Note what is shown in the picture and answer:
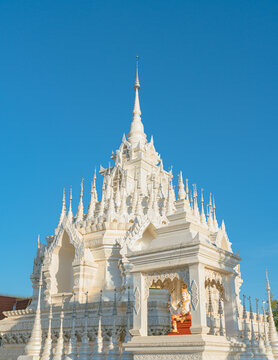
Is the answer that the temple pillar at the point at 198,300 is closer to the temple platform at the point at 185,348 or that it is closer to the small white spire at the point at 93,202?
the temple platform at the point at 185,348

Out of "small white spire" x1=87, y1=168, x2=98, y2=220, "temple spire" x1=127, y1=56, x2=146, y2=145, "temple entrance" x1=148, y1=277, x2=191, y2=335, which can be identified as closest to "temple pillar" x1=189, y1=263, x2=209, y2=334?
"temple entrance" x1=148, y1=277, x2=191, y2=335

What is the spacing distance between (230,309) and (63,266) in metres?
15.1

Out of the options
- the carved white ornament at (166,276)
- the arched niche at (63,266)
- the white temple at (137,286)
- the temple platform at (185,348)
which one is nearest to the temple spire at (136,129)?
the white temple at (137,286)

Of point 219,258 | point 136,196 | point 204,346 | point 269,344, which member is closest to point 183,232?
point 219,258

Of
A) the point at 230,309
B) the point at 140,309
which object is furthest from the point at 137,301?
the point at 230,309

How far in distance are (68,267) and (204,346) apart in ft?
54.6

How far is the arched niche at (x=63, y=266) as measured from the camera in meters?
22.6

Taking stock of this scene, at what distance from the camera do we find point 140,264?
977cm

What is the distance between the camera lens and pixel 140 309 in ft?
31.4

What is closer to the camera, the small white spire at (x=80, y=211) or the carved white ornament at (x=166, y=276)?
the carved white ornament at (x=166, y=276)

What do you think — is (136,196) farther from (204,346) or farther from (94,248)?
(204,346)

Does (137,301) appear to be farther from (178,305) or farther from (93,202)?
(93,202)

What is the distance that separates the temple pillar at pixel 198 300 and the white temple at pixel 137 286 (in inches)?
0.8

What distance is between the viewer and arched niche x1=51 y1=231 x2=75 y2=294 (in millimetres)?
22625
